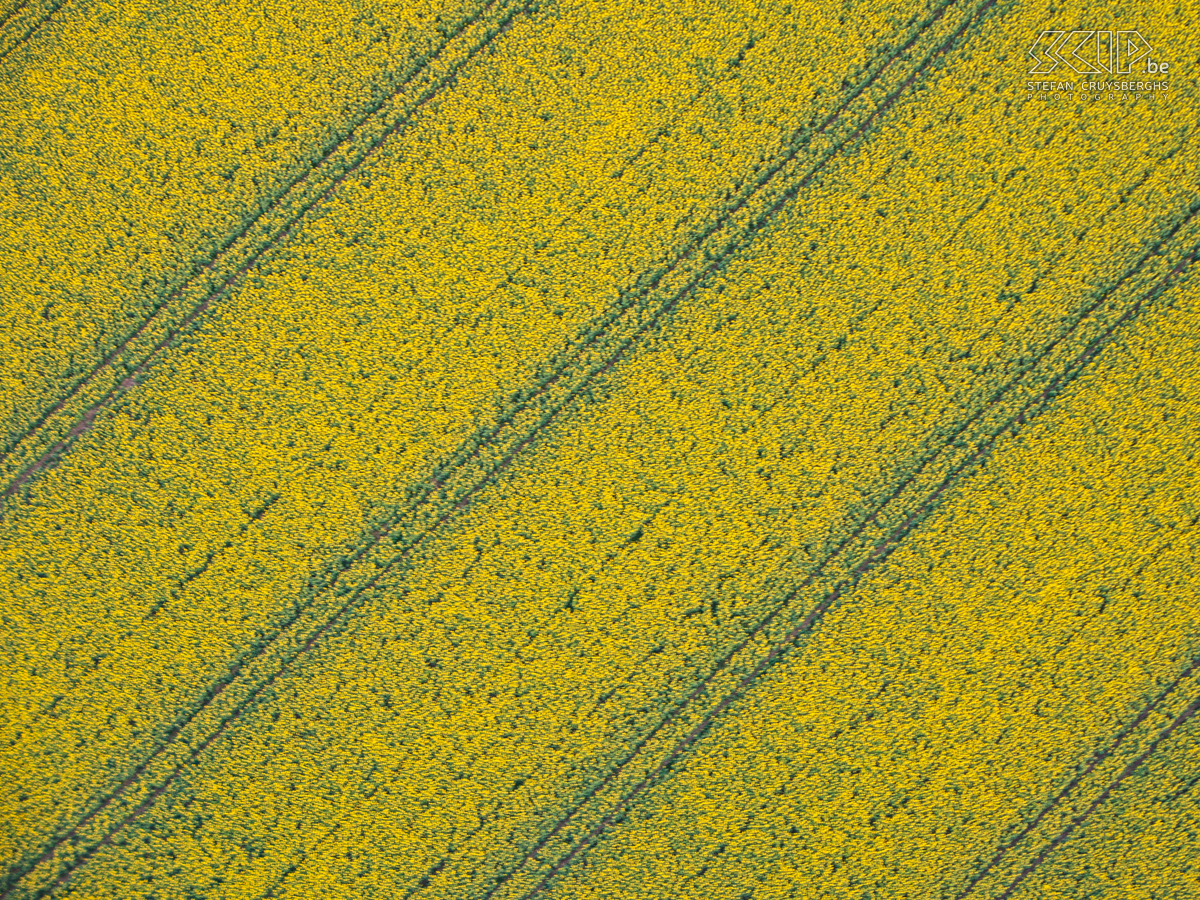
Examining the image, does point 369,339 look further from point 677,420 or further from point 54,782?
point 54,782

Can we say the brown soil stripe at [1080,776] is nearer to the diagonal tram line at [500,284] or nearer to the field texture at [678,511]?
the field texture at [678,511]

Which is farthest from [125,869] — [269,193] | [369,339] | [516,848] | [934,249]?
[934,249]

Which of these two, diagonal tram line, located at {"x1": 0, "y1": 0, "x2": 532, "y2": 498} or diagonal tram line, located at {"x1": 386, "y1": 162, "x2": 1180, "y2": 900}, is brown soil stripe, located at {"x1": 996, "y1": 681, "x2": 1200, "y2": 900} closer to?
diagonal tram line, located at {"x1": 386, "y1": 162, "x2": 1180, "y2": 900}
